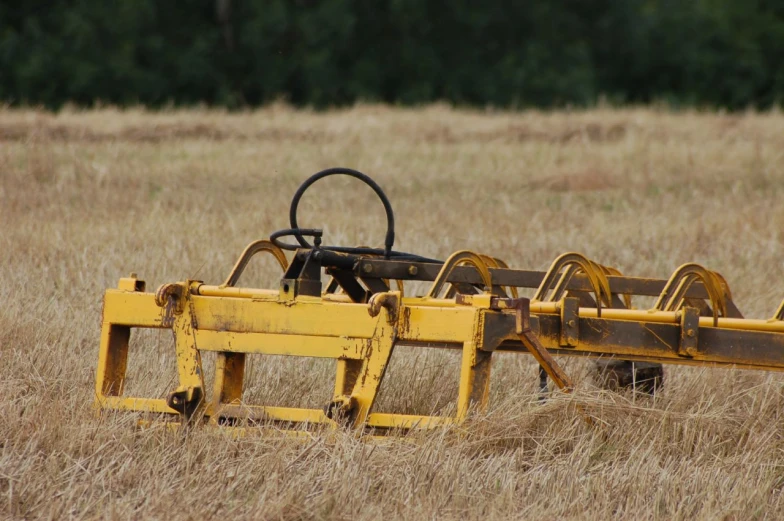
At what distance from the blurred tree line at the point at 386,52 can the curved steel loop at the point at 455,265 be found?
29.0 m

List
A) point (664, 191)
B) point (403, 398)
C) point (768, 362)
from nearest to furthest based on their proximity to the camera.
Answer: point (768, 362) → point (403, 398) → point (664, 191)

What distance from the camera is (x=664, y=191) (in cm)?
1252

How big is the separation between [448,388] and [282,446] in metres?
1.39

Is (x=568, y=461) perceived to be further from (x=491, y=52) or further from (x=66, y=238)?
(x=491, y=52)

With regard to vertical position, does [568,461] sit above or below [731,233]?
below

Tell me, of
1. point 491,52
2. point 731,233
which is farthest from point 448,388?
point 491,52

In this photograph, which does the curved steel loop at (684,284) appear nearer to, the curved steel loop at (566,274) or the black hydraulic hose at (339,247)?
the curved steel loop at (566,274)

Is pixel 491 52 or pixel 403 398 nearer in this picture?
pixel 403 398

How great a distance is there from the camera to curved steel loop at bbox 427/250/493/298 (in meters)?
4.38

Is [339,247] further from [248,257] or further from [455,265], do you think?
[455,265]

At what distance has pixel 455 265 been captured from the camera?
454 cm

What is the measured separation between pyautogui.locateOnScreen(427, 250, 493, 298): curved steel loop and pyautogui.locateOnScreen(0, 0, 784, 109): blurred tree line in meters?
29.0

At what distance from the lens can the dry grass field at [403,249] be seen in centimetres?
364

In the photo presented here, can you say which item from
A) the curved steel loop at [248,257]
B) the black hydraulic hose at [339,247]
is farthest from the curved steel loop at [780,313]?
the curved steel loop at [248,257]
